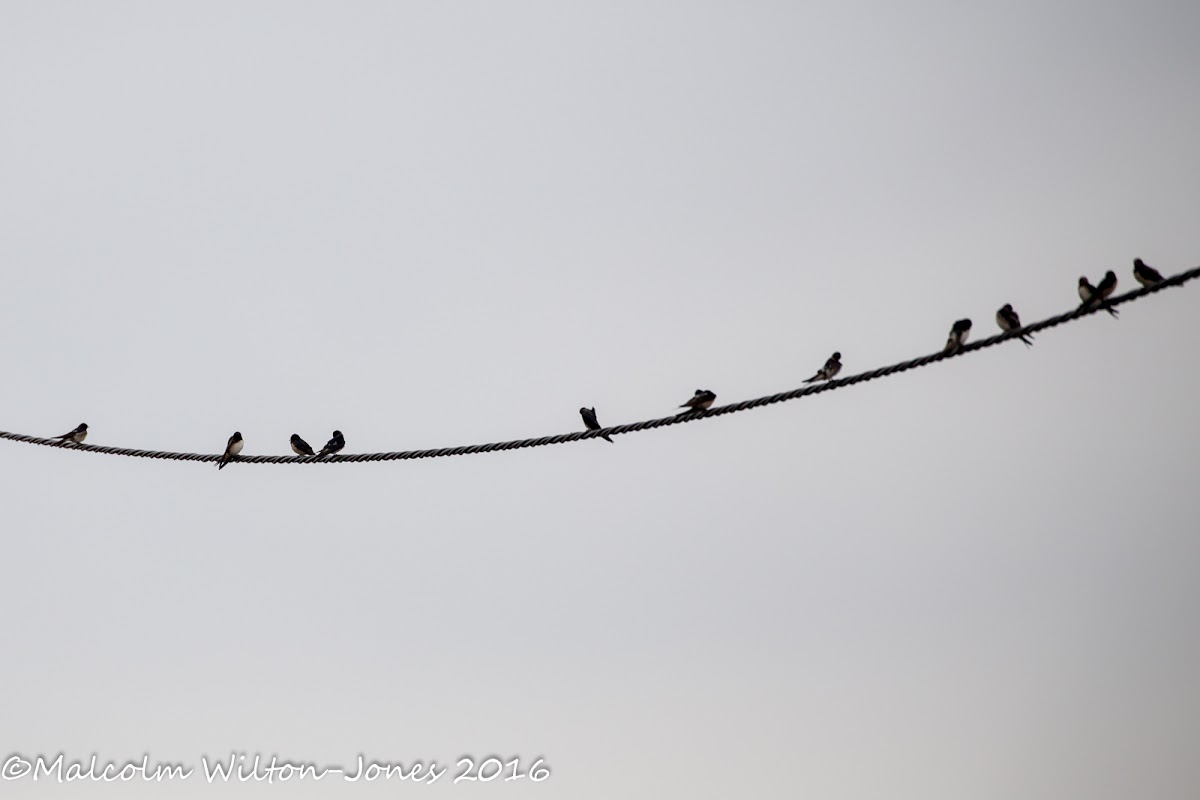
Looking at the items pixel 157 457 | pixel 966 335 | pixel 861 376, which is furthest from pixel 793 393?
pixel 966 335

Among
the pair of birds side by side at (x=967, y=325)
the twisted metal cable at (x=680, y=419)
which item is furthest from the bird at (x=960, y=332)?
the twisted metal cable at (x=680, y=419)

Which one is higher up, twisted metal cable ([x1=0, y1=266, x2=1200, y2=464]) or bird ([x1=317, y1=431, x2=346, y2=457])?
bird ([x1=317, y1=431, x2=346, y2=457])

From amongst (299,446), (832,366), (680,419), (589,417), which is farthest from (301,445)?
(680,419)

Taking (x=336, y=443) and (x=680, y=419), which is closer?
(x=680, y=419)

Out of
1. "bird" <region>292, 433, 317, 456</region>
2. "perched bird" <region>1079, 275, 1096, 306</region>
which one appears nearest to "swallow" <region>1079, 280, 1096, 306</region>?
"perched bird" <region>1079, 275, 1096, 306</region>

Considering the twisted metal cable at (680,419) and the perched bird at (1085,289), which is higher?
the perched bird at (1085,289)

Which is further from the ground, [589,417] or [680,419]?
[589,417]

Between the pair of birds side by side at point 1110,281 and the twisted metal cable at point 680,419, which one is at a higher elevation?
the pair of birds side by side at point 1110,281

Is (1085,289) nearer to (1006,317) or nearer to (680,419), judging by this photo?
(1006,317)

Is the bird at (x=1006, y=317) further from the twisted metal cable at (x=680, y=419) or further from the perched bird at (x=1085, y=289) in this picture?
the twisted metal cable at (x=680, y=419)

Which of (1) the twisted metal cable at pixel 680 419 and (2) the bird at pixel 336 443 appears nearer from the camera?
(1) the twisted metal cable at pixel 680 419

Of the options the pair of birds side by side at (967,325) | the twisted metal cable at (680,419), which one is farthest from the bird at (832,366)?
the twisted metal cable at (680,419)

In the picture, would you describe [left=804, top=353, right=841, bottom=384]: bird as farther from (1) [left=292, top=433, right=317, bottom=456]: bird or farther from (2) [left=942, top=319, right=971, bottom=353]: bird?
(1) [left=292, top=433, right=317, bottom=456]: bird

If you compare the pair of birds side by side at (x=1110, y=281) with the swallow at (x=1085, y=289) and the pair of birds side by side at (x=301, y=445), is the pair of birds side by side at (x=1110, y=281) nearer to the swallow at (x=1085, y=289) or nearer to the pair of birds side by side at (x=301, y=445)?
the swallow at (x=1085, y=289)
